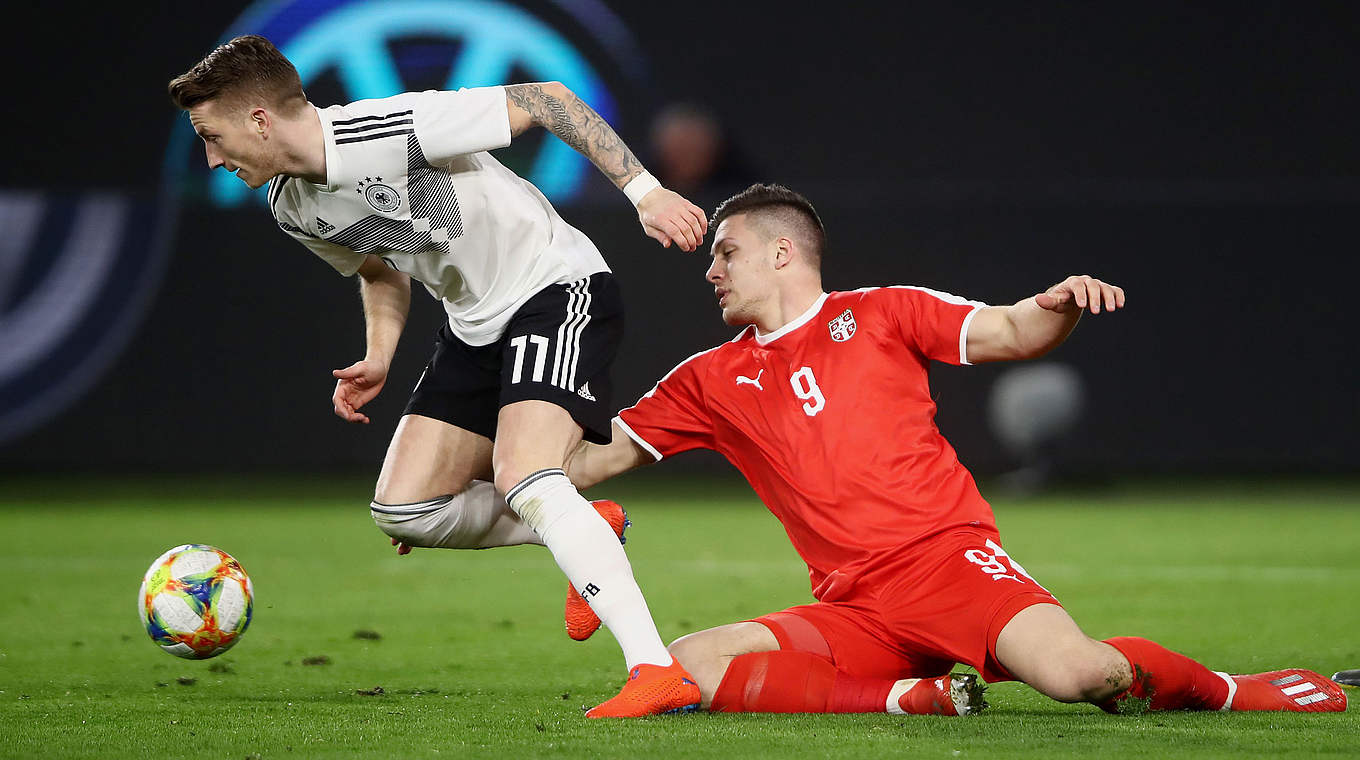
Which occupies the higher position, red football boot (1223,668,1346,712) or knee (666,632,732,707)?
knee (666,632,732,707)

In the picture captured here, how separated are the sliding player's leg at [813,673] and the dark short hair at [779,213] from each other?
1039 mm

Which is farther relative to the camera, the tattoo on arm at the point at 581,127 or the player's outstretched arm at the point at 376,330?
the player's outstretched arm at the point at 376,330

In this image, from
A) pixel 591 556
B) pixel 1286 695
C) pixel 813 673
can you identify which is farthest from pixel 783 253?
pixel 1286 695

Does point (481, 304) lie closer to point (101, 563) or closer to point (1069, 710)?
point (1069, 710)

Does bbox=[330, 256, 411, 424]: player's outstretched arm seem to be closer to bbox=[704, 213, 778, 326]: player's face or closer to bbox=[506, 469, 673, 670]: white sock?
bbox=[506, 469, 673, 670]: white sock

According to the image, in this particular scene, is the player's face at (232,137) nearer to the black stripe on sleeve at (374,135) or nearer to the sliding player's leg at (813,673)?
the black stripe on sleeve at (374,135)

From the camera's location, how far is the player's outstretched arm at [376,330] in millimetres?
4184

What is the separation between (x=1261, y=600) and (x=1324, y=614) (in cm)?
40

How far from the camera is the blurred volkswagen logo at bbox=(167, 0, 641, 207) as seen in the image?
501 inches

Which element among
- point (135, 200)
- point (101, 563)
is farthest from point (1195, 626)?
point (135, 200)

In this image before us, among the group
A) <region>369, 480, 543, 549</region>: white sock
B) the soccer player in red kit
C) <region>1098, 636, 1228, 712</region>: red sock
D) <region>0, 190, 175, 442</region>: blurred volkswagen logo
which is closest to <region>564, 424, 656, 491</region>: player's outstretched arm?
the soccer player in red kit

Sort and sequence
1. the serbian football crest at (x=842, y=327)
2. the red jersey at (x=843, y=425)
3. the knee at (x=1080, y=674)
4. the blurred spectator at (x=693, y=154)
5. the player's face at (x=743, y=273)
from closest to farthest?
the knee at (x=1080, y=674), the red jersey at (x=843, y=425), the serbian football crest at (x=842, y=327), the player's face at (x=743, y=273), the blurred spectator at (x=693, y=154)

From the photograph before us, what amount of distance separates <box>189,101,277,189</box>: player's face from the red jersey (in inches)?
46.4

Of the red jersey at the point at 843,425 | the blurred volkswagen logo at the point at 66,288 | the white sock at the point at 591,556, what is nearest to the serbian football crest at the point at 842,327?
the red jersey at the point at 843,425
